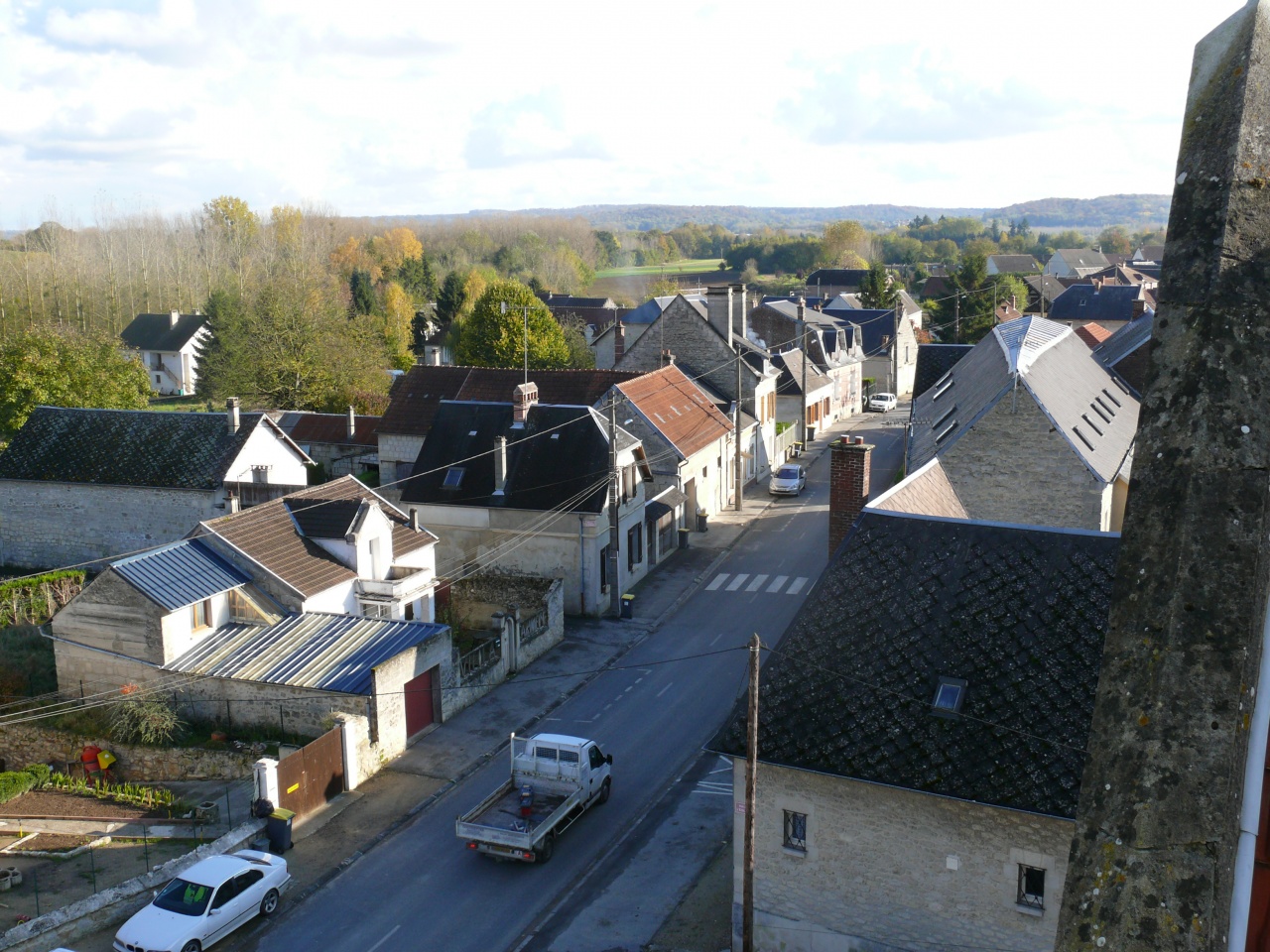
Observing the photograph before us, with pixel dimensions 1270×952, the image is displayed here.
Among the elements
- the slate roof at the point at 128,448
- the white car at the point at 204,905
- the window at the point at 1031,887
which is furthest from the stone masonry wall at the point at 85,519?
the window at the point at 1031,887

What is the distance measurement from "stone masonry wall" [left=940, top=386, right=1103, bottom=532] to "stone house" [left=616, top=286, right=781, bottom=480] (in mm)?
22069

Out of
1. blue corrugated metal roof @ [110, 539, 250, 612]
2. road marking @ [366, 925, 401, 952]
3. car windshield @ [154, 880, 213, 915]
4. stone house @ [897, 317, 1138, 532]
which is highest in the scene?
stone house @ [897, 317, 1138, 532]

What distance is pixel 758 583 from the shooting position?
36438 mm

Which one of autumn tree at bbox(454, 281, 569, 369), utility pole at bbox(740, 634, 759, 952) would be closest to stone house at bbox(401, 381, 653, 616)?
utility pole at bbox(740, 634, 759, 952)

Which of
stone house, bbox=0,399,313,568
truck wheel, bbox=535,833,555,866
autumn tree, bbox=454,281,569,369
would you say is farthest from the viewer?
autumn tree, bbox=454,281,569,369

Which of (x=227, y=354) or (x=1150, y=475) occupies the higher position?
(x=1150, y=475)

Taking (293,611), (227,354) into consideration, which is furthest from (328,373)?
(293,611)

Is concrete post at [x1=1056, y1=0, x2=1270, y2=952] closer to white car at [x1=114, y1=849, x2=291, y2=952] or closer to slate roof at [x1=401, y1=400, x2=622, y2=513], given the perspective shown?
white car at [x1=114, y1=849, x2=291, y2=952]

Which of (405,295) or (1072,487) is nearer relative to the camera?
(1072,487)

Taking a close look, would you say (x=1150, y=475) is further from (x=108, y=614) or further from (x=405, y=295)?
(x=405, y=295)

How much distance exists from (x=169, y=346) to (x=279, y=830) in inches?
2894

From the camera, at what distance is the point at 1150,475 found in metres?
3.26

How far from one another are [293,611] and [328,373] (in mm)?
35846

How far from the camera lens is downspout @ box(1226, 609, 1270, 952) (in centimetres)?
305
